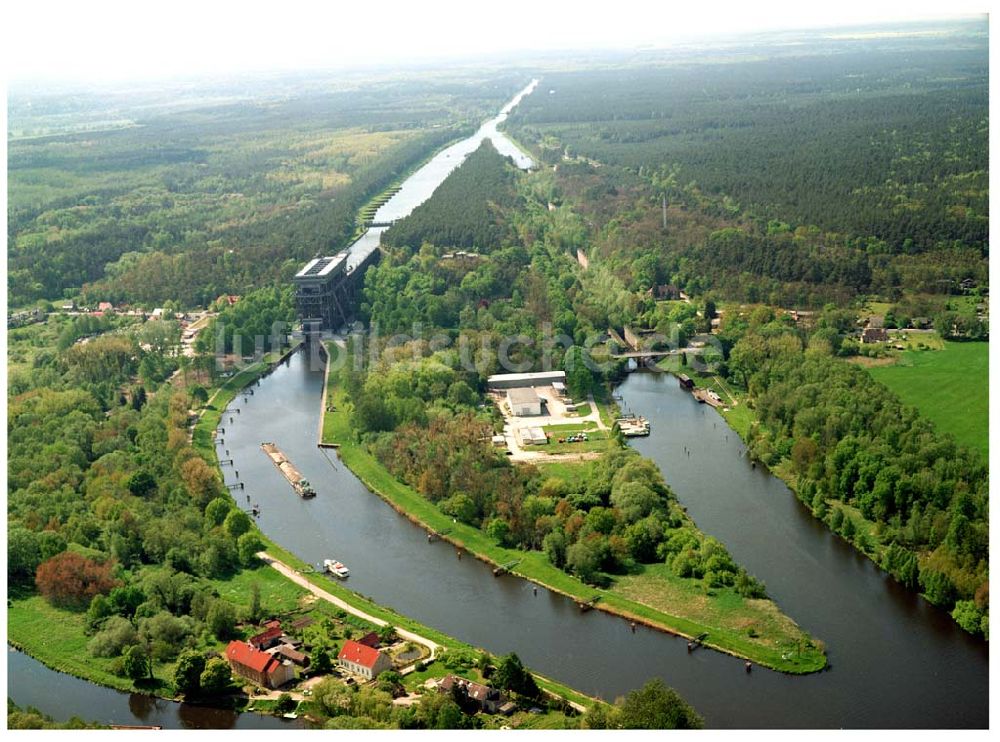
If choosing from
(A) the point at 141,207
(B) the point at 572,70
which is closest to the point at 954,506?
(A) the point at 141,207

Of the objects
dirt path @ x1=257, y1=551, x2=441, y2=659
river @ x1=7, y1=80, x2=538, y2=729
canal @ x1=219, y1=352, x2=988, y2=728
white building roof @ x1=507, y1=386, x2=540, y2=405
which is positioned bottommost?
canal @ x1=219, y1=352, x2=988, y2=728

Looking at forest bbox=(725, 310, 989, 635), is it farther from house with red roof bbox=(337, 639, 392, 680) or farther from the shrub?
the shrub

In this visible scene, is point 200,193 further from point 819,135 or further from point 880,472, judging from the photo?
point 880,472

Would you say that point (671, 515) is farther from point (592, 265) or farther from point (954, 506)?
point (592, 265)

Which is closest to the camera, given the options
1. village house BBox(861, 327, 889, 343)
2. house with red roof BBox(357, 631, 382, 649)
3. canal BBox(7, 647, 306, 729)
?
canal BBox(7, 647, 306, 729)

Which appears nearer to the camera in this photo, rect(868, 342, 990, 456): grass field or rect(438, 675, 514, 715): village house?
rect(438, 675, 514, 715): village house

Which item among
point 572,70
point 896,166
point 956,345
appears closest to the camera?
point 956,345

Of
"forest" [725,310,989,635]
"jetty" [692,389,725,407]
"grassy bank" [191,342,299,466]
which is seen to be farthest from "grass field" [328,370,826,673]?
"jetty" [692,389,725,407]
